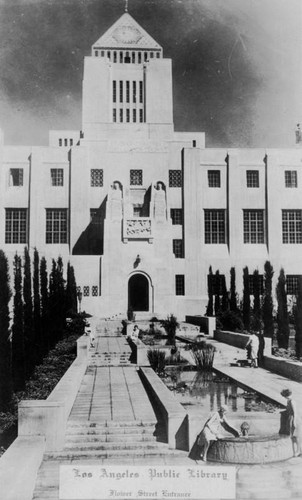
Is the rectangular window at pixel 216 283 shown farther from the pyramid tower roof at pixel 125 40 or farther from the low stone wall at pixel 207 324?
the pyramid tower roof at pixel 125 40

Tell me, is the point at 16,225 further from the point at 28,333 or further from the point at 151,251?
the point at 28,333

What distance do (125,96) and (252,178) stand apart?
1478 cm

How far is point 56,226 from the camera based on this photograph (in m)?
46.9

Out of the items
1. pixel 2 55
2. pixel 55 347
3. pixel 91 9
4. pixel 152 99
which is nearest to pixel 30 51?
pixel 2 55

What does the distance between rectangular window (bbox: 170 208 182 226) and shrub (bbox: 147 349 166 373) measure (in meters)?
28.2

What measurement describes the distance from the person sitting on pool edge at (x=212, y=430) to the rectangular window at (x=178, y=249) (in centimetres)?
3606

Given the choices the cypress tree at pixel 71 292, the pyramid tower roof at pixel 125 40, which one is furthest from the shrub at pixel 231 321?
the pyramid tower roof at pixel 125 40

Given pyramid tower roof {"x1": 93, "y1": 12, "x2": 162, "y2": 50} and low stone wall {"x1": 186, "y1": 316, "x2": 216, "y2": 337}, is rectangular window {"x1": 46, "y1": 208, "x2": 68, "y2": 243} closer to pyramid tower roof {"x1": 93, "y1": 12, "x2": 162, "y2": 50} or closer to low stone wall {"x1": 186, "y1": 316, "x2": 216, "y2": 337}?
low stone wall {"x1": 186, "y1": 316, "x2": 216, "y2": 337}

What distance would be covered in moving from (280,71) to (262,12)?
2.11m

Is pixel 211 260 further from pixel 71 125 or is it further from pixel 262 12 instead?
pixel 262 12

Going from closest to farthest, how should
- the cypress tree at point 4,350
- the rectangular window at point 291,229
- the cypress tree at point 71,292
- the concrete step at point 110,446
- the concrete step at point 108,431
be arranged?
the concrete step at point 110,446, the concrete step at point 108,431, the cypress tree at point 4,350, the cypress tree at point 71,292, the rectangular window at point 291,229

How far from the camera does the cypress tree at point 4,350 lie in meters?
14.4

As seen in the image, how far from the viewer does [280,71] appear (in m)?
14.5

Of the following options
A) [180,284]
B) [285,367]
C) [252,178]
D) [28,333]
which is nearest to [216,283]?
[180,284]
